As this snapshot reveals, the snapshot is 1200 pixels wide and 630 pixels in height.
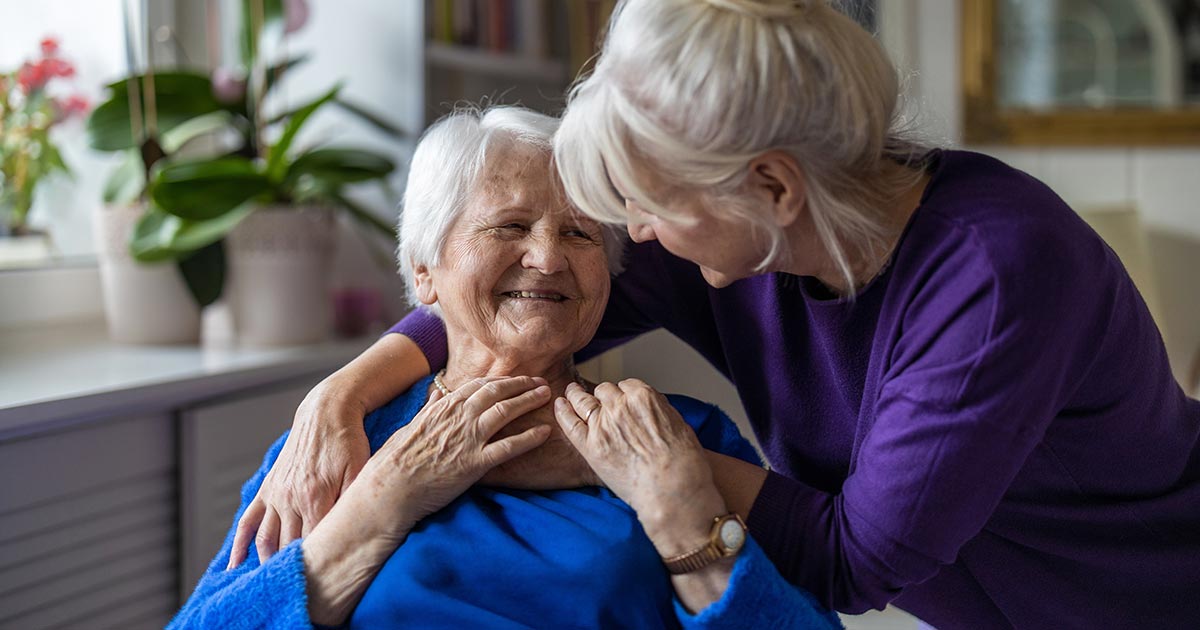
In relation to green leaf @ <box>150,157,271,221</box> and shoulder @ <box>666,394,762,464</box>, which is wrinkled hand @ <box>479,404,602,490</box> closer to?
shoulder @ <box>666,394,762,464</box>

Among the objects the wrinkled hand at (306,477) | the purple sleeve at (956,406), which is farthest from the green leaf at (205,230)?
the purple sleeve at (956,406)

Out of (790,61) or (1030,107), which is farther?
(1030,107)

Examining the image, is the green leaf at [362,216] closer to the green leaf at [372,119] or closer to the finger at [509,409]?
the green leaf at [372,119]

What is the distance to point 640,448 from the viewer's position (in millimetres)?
1044

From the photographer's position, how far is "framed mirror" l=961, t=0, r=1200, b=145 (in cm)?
347

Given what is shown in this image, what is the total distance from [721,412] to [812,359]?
16 centimetres

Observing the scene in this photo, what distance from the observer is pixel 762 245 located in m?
1.04

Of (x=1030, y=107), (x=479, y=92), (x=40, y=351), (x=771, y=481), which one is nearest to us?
(x=771, y=481)

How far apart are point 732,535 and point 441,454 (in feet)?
1.01

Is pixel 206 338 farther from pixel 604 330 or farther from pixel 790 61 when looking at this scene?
pixel 790 61

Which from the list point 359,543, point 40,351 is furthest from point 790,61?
point 40,351

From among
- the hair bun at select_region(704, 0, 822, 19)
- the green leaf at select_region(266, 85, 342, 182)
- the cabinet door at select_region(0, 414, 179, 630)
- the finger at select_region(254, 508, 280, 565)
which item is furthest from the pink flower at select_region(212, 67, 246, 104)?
the hair bun at select_region(704, 0, 822, 19)

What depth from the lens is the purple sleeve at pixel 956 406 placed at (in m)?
0.94

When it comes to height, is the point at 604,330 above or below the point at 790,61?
below
